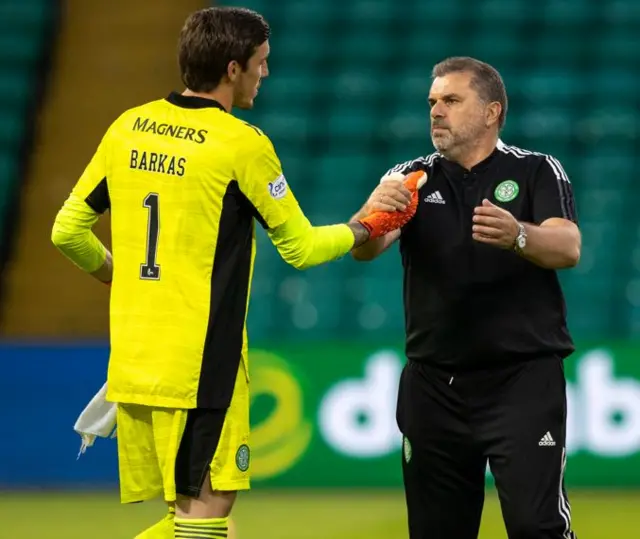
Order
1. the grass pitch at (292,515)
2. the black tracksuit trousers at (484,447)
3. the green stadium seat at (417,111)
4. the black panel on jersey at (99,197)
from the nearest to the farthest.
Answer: the black panel on jersey at (99,197)
the black tracksuit trousers at (484,447)
the grass pitch at (292,515)
the green stadium seat at (417,111)

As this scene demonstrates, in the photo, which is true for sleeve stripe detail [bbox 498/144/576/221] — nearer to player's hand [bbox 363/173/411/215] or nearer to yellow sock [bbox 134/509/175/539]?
player's hand [bbox 363/173/411/215]

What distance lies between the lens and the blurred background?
7703 mm

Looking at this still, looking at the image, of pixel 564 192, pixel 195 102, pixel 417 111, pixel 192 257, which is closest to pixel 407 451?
pixel 564 192

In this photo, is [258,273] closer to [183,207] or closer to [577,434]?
[577,434]

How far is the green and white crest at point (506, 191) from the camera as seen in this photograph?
407cm

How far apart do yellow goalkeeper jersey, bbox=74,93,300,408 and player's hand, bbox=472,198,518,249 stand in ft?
1.75

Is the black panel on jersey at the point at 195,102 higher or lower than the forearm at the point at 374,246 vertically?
higher

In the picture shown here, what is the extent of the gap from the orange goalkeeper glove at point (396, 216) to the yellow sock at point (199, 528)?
940 millimetres

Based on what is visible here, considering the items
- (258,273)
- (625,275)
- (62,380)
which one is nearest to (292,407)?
(62,380)

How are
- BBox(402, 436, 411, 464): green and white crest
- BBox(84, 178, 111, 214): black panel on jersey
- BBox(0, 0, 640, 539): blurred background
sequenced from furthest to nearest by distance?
BBox(0, 0, 640, 539): blurred background → BBox(402, 436, 411, 464): green and white crest → BBox(84, 178, 111, 214): black panel on jersey

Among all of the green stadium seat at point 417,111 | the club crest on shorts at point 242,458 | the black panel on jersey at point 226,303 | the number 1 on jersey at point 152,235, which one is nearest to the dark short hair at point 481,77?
the black panel on jersey at point 226,303

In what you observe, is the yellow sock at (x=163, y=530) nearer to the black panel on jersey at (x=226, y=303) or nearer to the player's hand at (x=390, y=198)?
the black panel on jersey at (x=226, y=303)

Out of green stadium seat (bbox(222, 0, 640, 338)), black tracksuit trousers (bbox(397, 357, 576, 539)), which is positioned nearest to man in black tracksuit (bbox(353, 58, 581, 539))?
black tracksuit trousers (bbox(397, 357, 576, 539))

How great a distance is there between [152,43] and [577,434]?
235 inches
